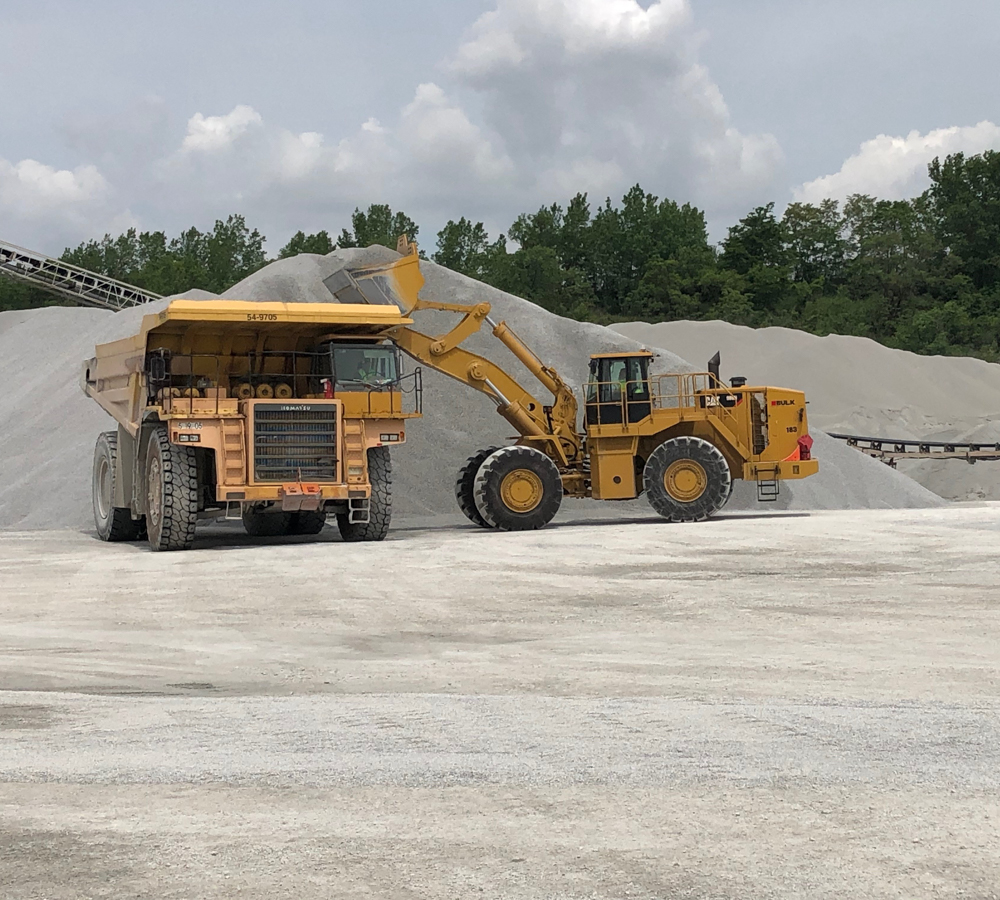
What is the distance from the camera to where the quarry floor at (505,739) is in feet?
14.5

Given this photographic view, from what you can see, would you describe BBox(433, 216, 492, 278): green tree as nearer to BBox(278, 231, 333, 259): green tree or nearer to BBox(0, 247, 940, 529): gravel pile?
BBox(278, 231, 333, 259): green tree

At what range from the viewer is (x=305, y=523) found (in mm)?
21312

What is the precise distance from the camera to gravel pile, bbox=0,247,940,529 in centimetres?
2512

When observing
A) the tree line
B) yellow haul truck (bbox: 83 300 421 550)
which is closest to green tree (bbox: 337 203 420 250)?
the tree line

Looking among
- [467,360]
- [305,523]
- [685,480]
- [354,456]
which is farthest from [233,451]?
[685,480]

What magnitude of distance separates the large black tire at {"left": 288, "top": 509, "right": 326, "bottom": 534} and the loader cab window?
2.86 metres

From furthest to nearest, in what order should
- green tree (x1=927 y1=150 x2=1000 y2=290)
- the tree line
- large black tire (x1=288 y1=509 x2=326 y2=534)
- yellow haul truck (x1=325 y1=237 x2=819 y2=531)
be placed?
green tree (x1=927 y1=150 x2=1000 y2=290), the tree line, yellow haul truck (x1=325 y1=237 x2=819 y2=531), large black tire (x1=288 y1=509 x2=326 y2=534)

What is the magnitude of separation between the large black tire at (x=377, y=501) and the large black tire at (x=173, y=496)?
2171 millimetres

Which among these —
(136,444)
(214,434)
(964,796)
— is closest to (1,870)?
(964,796)

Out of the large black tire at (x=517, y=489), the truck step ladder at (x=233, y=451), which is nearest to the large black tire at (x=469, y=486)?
the large black tire at (x=517, y=489)

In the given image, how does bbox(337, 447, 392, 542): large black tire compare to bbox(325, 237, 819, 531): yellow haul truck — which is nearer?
bbox(337, 447, 392, 542): large black tire

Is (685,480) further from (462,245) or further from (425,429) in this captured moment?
(462,245)

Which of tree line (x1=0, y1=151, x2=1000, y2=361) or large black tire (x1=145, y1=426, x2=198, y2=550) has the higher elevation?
tree line (x1=0, y1=151, x2=1000, y2=361)

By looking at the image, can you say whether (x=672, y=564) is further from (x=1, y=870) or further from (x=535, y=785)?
(x=1, y=870)
